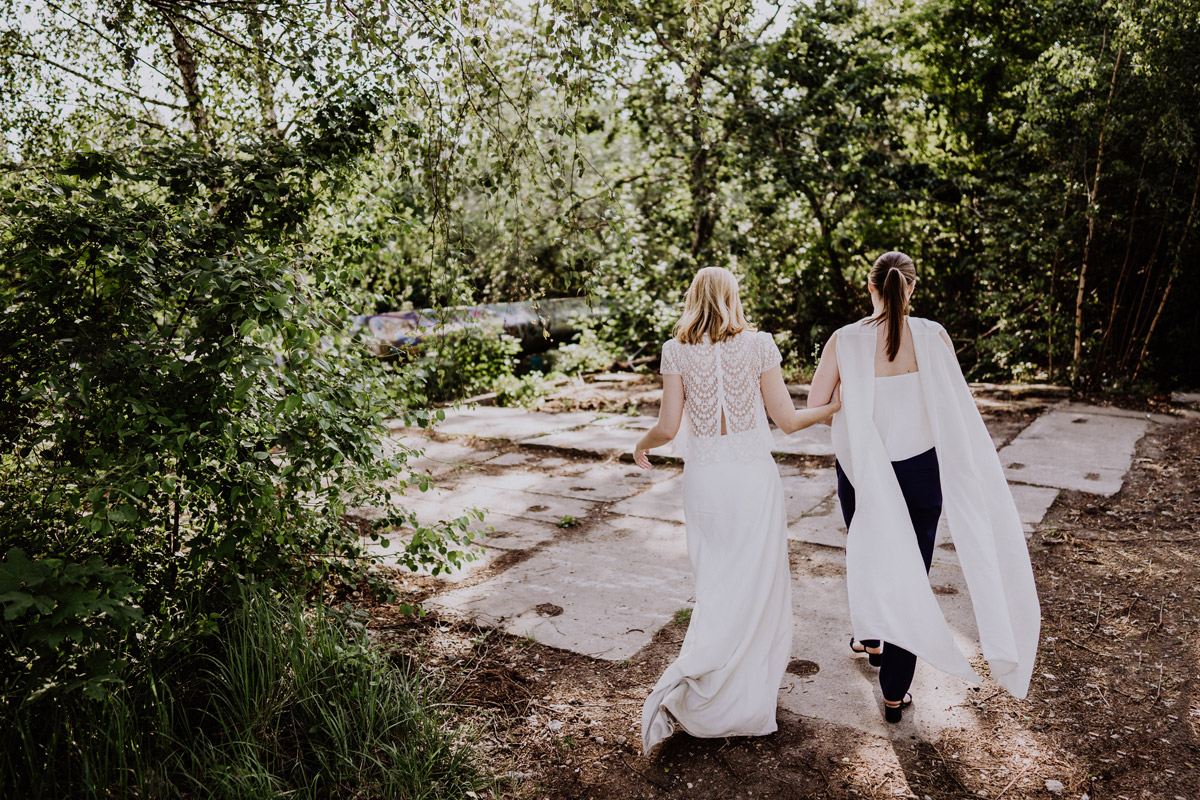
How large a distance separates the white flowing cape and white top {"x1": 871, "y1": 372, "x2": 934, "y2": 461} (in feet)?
0.13

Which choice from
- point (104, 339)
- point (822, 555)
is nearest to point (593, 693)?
point (822, 555)

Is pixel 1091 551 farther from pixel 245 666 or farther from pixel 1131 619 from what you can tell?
pixel 245 666

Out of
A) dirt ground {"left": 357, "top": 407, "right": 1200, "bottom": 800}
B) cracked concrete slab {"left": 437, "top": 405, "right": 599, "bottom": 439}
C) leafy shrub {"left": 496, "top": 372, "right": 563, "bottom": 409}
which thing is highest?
leafy shrub {"left": 496, "top": 372, "right": 563, "bottom": 409}

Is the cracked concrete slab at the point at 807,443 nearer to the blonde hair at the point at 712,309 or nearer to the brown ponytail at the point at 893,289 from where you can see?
the brown ponytail at the point at 893,289

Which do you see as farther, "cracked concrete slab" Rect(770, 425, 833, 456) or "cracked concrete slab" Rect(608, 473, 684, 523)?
"cracked concrete slab" Rect(770, 425, 833, 456)

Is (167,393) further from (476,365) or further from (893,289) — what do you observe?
(476,365)

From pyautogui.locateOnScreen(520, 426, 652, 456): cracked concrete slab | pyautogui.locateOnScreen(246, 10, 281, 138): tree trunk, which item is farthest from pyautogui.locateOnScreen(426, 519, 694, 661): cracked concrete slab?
pyautogui.locateOnScreen(246, 10, 281, 138): tree trunk

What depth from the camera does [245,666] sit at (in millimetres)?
3064

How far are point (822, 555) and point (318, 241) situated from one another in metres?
3.74

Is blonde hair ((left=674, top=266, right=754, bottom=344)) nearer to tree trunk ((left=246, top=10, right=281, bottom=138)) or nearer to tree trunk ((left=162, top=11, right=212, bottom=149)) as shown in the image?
tree trunk ((left=246, top=10, right=281, bottom=138))

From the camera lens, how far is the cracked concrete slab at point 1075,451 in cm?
667

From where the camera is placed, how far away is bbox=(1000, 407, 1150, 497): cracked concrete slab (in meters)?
6.67

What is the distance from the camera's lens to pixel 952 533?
3.36m

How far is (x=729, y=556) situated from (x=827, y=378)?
0.95 metres
